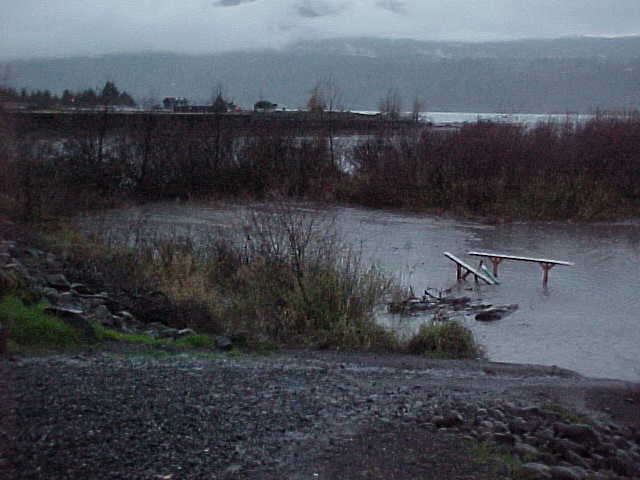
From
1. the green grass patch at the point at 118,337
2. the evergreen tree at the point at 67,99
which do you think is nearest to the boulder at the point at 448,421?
the green grass patch at the point at 118,337

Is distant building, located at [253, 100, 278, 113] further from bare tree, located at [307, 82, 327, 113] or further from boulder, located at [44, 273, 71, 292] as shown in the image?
boulder, located at [44, 273, 71, 292]

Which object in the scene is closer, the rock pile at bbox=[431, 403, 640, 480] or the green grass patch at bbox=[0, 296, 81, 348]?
the rock pile at bbox=[431, 403, 640, 480]

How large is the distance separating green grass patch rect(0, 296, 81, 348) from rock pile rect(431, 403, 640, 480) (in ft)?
17.0

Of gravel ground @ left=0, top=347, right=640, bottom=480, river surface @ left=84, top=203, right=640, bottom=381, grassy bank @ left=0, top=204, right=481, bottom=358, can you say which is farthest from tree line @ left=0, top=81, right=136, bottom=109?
gravel ground @ left=0, top=347, right=640, bottom=480

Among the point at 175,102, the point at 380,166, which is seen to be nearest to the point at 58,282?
the point at 380,166

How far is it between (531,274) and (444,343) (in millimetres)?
8168

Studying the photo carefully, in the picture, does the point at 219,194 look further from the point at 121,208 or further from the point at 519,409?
the point at 519,409

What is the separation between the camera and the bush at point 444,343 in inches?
488

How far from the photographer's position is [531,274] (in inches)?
788

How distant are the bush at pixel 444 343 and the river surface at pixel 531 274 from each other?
0.50 meters

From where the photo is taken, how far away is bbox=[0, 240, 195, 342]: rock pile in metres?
11.0

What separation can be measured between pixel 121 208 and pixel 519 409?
27.1m

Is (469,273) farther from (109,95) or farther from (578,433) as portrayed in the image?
(109,95)

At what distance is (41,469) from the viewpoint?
216 inches
